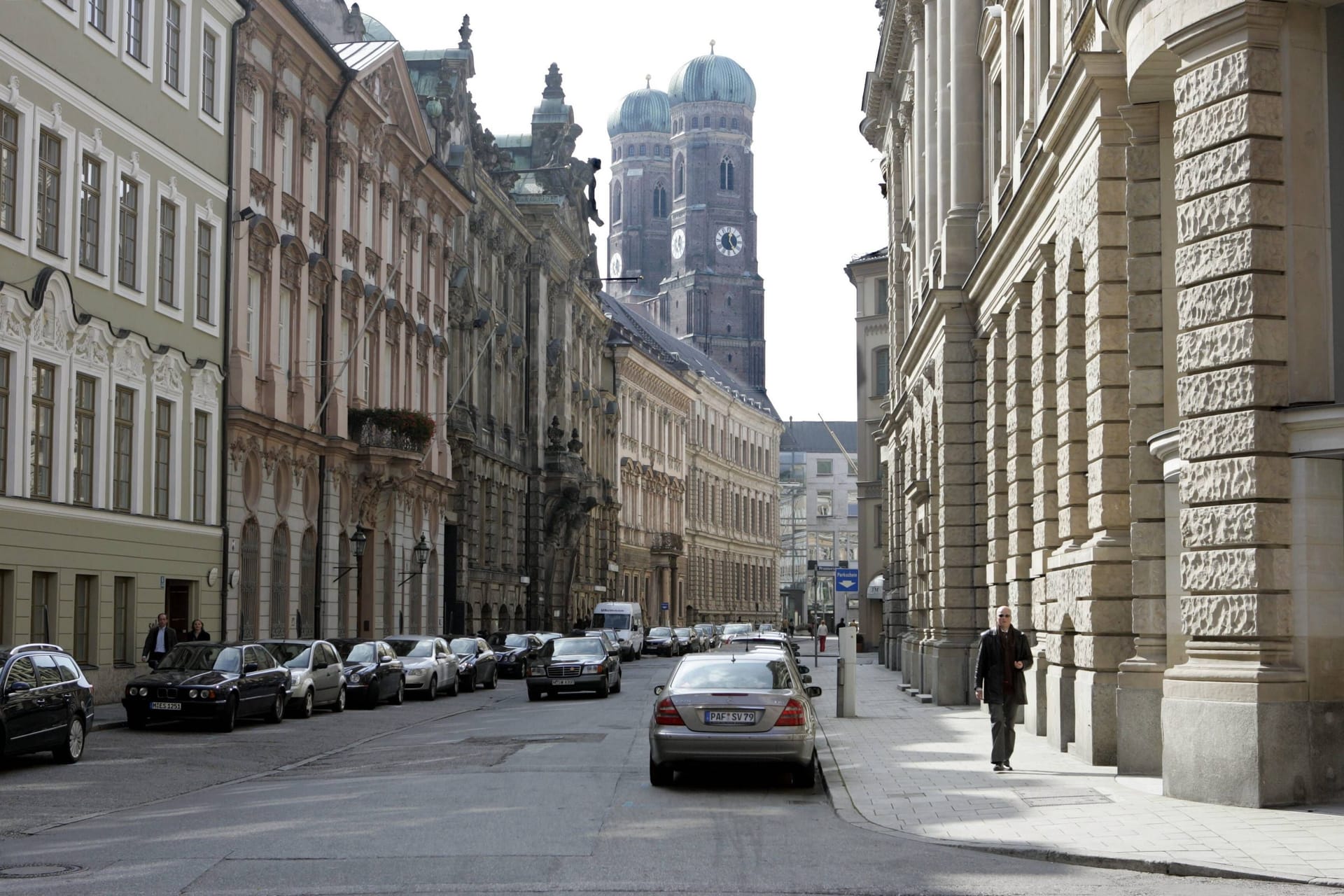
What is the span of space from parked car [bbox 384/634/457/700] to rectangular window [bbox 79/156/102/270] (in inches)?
418

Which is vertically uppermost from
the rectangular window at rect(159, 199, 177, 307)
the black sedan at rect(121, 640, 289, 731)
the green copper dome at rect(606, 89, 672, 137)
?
the green copper dome at rect(606, 89, 672, 137)

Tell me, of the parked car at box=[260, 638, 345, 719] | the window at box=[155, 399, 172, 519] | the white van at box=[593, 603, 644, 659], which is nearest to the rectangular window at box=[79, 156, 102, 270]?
the window at box=[155, 399, 172, 519]

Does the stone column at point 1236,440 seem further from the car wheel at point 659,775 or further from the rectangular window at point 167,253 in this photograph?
the rectangular window at point 167,253

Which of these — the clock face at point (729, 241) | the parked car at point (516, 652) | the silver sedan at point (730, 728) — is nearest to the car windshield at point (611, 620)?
the parked car at point (516, 652)

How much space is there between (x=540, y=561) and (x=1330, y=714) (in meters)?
58.8

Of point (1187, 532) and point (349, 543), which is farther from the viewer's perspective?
point (349, 543)

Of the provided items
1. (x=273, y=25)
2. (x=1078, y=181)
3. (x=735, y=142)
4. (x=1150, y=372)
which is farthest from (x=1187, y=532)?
(x=735, y=142)

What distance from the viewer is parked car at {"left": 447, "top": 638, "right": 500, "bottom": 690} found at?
43.1 metres

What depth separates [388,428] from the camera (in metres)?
48.6

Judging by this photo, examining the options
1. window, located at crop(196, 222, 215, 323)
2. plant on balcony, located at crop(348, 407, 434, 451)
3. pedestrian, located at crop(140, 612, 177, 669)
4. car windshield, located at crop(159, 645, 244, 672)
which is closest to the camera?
car windshield, located at crop(159, 645, 244, 672)

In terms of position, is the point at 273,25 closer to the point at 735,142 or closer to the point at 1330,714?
the point at 1330,714

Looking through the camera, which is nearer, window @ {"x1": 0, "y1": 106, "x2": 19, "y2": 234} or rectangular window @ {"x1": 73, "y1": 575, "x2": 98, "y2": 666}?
window @ {"x1": 0, "y1": 106, "x2": 19, "y2": 234}

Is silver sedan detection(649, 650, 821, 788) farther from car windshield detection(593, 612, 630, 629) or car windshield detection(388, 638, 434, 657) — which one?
car windshield detection(593, 612, 630, 629)

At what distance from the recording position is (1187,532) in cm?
1655
